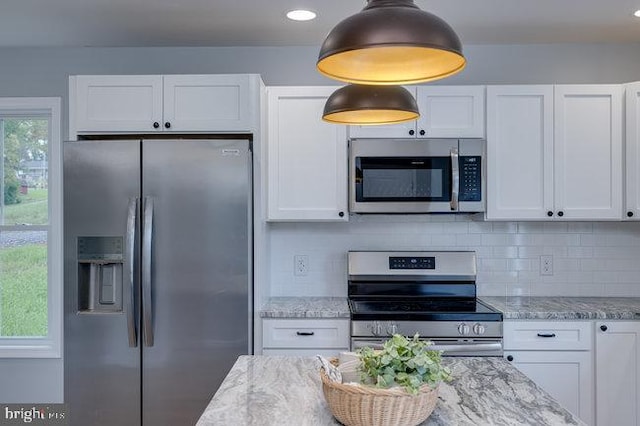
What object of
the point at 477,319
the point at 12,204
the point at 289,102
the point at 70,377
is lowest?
the point at 70,377

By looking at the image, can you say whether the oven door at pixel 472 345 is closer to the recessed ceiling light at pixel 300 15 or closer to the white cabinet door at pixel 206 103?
the white cabinet door at pixel 206 103

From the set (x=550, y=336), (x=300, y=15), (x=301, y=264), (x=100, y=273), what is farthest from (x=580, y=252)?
(x=100, y=273)

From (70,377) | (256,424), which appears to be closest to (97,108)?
(70,377)

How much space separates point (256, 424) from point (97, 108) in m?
2.19

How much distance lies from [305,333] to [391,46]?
2064 millimetres

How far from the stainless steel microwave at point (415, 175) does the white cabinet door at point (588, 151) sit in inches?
19.3

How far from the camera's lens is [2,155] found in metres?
3.42

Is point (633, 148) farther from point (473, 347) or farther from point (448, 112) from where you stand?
point (473, 347)

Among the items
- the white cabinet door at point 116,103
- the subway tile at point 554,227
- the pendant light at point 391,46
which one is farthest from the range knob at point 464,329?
the white cabinet door at point 116,103

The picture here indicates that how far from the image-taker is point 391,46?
3.30ft

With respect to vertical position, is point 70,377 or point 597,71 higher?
point 597,71

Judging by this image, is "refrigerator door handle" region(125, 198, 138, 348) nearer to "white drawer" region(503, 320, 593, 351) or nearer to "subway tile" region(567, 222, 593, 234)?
"white drawer" region(503, 320, 593, 351)

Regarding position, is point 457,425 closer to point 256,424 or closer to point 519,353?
point 256,424

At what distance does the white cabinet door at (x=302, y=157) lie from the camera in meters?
3.03
